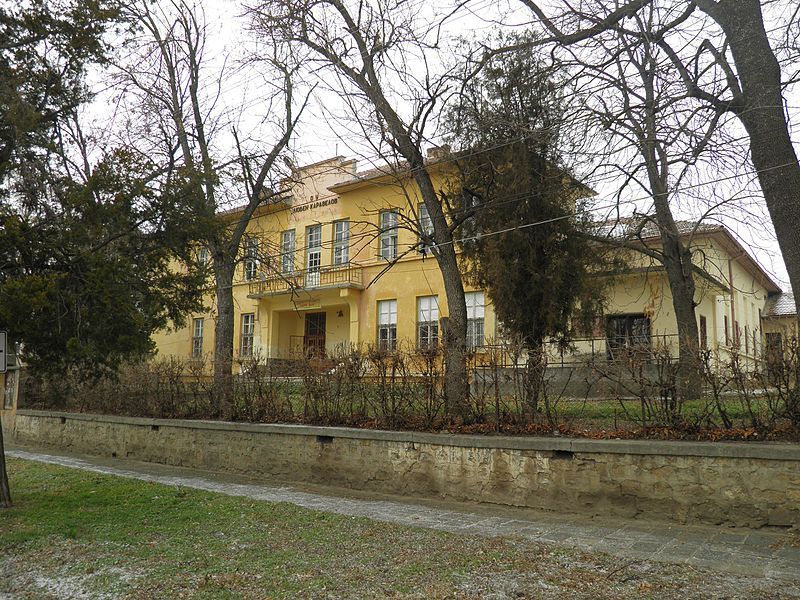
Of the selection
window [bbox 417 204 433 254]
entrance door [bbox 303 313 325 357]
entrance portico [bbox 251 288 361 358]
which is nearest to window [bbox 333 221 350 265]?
entrance portico [bbox 251 288 361 358]

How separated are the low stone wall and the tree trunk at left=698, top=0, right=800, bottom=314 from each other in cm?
289

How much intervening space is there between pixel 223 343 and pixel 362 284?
31.6ft

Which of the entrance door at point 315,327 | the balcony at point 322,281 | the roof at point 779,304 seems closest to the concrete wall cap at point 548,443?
the balcony at point 322,281

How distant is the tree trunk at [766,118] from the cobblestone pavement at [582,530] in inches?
145

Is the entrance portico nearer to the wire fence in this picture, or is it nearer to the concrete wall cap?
the wire fence

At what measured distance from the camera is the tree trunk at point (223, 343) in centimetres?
1355

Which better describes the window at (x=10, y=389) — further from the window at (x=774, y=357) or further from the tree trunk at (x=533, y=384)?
the window at (x=774, y=357)

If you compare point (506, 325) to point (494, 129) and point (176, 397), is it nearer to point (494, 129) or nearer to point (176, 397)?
point (494, 129)

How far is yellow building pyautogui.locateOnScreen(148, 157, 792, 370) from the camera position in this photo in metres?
19.3

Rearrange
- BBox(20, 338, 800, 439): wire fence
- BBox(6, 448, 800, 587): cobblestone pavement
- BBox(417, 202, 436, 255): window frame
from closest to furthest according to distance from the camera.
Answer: BBox(6, 448, 800, 587): cobblestone pavement
BBox(20, 338, 800, 439): wire fence
BBox(417, 202, 436, 255): window frame

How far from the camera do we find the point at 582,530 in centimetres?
762

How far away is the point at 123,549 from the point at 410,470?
4407mm

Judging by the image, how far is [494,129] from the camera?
12812mm

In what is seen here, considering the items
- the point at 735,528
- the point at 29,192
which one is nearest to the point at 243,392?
the point at 29,192
